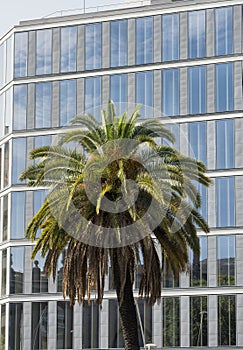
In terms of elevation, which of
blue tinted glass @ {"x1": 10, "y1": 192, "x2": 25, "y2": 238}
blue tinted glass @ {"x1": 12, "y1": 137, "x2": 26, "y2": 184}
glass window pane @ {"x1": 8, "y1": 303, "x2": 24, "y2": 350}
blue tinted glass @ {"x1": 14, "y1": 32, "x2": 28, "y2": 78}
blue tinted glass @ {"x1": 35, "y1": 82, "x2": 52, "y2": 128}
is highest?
blue tinted glass @ {"x1": 14, "y1": 32, "x2": 28, "y2": 78}

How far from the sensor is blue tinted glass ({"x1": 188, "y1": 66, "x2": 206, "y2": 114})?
260ft

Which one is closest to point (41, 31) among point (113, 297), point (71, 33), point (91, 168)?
point (71, 33)

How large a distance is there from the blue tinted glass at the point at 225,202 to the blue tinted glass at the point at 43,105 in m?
14.7

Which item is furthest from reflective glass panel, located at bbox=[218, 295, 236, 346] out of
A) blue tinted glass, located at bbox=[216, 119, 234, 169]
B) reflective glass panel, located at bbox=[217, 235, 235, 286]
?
blue tinted glass, located at bbox=[216, 119, 234, 169]

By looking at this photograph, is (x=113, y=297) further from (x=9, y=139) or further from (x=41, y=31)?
(x=41, y=31)

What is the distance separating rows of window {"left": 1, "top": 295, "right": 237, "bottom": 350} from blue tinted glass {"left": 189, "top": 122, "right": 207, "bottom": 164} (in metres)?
10.5

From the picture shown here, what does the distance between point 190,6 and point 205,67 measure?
4.90m

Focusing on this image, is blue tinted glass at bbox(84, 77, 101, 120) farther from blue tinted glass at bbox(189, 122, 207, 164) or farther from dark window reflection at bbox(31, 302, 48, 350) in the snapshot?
dark window reflection at bbox(31, 302, 48, 350)

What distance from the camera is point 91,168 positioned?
45781 mm

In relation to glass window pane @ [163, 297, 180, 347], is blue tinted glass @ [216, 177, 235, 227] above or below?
above

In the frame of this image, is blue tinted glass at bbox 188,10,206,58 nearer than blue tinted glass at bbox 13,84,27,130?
Yes

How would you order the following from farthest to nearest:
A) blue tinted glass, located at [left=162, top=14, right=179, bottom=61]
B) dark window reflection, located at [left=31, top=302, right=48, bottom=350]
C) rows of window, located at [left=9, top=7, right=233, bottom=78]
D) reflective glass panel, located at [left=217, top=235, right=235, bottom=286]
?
blue tinted glass, located at [left=162, top=14, right=179, bottom=61]
rows of window, located at [left=9, top=7, right=233, bottom=78]
dark window reflection, located at [left=31, top=302, right=48, bottom=350]
reflective glass panel, located at [left=217, top=235, right=235, bottom=286]

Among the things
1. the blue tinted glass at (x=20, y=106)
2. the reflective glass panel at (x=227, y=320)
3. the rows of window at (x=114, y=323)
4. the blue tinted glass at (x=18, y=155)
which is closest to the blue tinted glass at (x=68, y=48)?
the blue tinted glass at (x=20, y=106)

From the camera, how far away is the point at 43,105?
83062mm
